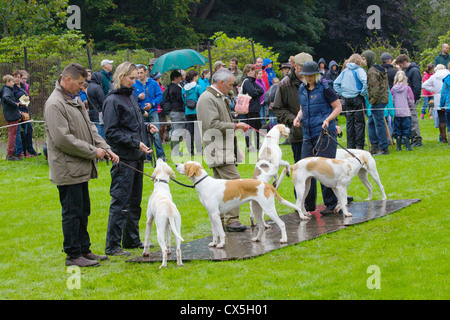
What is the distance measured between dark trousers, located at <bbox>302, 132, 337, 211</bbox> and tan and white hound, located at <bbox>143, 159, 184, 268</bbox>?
2.51 m

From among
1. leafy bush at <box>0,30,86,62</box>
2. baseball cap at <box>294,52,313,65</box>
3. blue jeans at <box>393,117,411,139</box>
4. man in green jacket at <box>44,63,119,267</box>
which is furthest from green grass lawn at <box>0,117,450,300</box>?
leafy bush at <box>0,30,86,62</box>

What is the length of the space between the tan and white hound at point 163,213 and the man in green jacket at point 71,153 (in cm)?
58

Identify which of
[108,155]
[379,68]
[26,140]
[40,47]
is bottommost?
[26,140]

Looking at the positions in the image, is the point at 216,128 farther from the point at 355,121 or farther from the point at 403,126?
the point at 403,126

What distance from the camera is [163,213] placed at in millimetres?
6910

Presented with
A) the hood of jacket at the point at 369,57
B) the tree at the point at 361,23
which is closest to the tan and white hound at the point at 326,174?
the hood of jacket at the point at 369,57

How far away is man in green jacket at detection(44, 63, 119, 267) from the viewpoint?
6.91m

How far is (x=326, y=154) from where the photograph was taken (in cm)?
919

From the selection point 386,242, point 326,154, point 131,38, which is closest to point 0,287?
point 386,242

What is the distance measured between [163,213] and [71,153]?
1.22 metres

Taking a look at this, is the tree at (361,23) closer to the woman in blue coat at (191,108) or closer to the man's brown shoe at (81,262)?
the woman in blue coat at (191,108)

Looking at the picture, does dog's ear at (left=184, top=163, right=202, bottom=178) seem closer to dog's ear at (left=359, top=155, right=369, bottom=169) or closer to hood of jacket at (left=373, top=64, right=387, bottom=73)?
dog's ear at (left=359, top=155, right=369, bottom=169)

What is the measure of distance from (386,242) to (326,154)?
221cm

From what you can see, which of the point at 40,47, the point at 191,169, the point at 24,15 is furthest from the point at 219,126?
the point at 24,15
